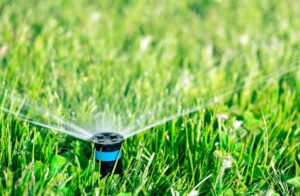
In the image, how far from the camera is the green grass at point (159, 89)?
1867mm

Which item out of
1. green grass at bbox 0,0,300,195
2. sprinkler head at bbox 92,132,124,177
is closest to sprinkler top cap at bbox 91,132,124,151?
sprinkler head at bbox 92,132,124,177

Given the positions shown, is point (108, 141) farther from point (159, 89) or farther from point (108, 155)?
point (159, 89)

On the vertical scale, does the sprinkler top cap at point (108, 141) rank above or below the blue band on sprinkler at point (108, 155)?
above

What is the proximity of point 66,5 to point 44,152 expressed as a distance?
242cm

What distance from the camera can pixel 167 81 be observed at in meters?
2.85

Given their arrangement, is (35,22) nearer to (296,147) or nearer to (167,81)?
(167,81)

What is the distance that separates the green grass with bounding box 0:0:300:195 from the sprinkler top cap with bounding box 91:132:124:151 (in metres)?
0.12

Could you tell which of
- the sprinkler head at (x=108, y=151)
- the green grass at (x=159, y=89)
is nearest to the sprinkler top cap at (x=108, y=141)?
the sprinkler head at (x=108, y=151)

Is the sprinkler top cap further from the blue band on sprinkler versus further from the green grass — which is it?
the green grass

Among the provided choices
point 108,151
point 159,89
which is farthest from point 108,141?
point 159,89

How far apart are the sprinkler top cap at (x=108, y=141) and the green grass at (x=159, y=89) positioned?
0.12m

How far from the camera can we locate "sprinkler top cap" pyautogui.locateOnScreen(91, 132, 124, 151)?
172 centimetres

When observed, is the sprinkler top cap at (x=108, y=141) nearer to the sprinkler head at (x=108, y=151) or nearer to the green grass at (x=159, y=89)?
the sprinkler head at (x=108, y=151)

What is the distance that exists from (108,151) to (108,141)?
0.04 metres
